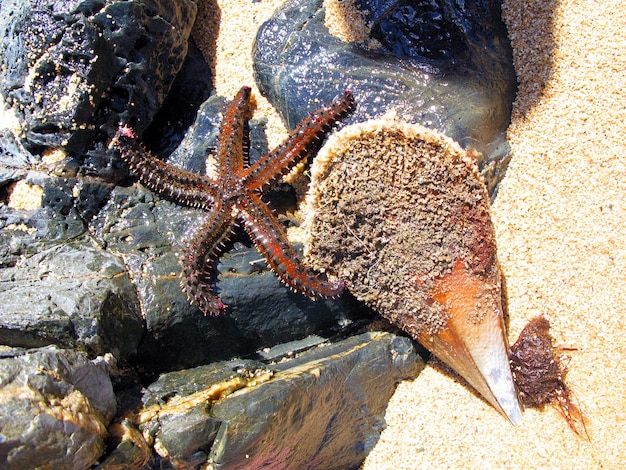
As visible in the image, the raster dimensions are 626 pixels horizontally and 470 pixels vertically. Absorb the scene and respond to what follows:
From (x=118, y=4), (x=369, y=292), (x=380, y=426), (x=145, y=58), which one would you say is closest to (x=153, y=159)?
(x=145, y=58)

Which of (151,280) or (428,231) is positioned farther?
(151,280)

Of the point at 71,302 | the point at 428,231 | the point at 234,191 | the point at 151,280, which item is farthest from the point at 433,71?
the point at 71,302

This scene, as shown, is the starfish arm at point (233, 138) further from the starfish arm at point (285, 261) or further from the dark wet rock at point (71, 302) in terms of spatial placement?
the dark wet rock at point (71, 302)

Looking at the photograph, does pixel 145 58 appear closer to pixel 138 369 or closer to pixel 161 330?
pixel 161 330

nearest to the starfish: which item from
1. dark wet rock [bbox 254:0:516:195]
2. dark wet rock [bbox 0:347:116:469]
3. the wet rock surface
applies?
the wet rock surface

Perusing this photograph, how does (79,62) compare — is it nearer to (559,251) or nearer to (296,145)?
(296,145)
